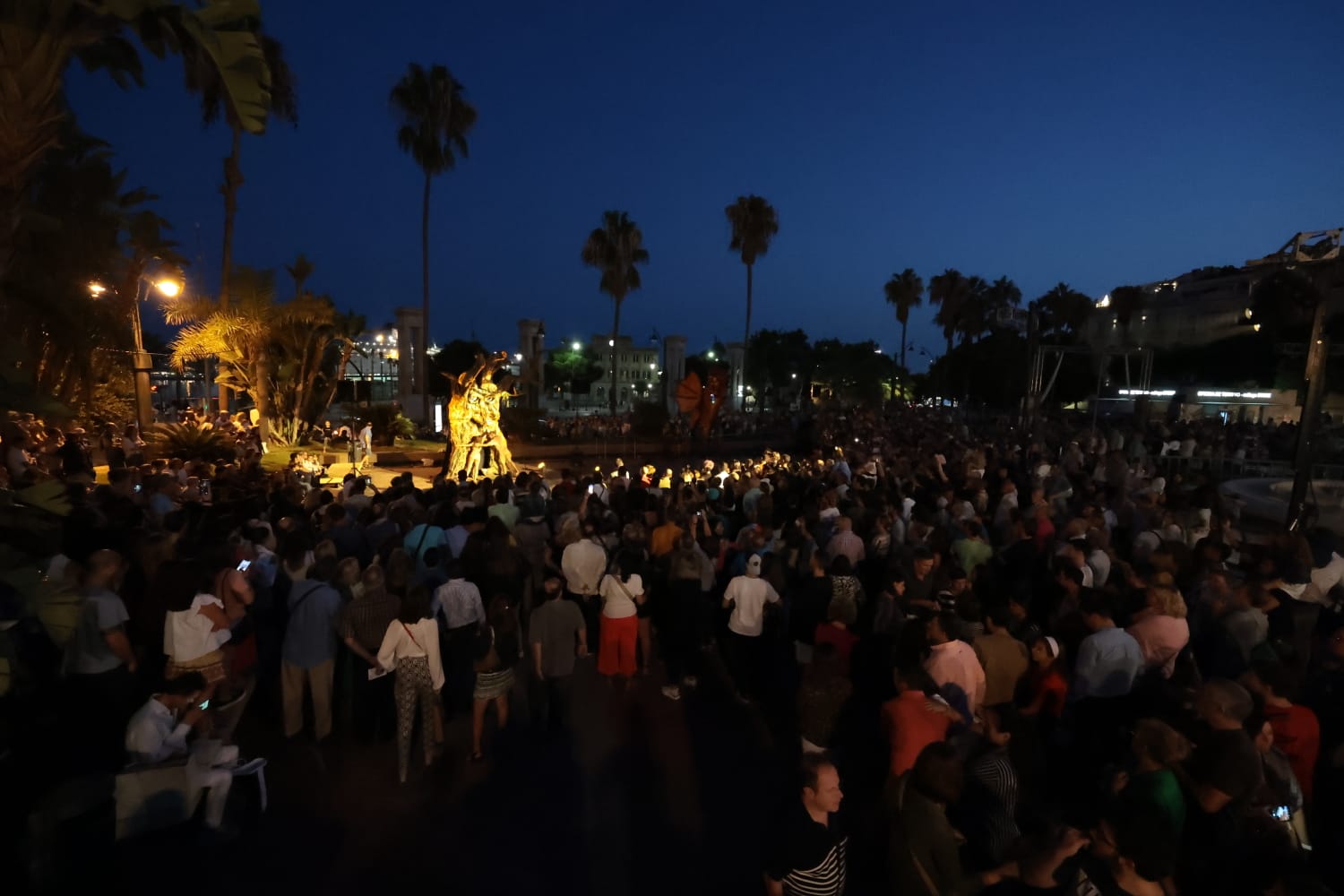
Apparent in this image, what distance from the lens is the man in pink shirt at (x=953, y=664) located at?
4125mm

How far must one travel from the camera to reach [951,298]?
54.8 meters

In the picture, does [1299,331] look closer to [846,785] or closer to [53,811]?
[846,785]

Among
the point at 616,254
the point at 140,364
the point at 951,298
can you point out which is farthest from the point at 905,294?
the point at 140,364

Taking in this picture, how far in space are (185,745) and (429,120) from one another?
98.6 feet

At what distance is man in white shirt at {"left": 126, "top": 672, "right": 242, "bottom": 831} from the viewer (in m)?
3.90

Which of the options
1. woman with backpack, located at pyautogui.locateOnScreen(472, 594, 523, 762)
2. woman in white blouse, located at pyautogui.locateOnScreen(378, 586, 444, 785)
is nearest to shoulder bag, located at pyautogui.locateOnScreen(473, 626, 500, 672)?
woman with backpack, located at pyautogui.locateOnScreen(472, 594, 523, 762)

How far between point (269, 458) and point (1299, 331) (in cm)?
3528

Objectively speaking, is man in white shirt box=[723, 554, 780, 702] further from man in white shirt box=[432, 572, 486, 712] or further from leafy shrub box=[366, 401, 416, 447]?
leafy shrub box=[366, 401, 416, 447]

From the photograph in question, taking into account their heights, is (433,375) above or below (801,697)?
above

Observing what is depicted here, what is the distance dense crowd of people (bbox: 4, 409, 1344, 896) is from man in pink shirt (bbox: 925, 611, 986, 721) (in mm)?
15

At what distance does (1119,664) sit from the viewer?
13.9 ft

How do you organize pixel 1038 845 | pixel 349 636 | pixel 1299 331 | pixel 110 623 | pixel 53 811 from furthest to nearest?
pixel 1299 331, pixel 349 636, pixel 110 623, pixel 53 811, pixel 1038 845

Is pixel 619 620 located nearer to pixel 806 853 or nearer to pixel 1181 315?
pixel 806 853

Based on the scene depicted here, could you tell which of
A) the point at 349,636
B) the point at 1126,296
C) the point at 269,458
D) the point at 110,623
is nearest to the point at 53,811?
the point at 110,623
